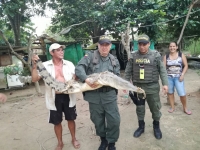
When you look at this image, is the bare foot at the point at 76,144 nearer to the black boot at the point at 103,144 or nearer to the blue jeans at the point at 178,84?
the black boot at the point at 103,144

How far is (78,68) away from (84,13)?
25.4ft

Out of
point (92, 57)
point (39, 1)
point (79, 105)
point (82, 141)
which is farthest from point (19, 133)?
point (39, 1)

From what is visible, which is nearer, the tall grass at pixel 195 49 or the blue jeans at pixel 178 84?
the blue jeans at pixel 178 84

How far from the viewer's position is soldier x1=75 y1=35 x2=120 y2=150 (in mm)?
2607

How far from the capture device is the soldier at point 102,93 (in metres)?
2.61

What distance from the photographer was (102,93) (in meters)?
2.61

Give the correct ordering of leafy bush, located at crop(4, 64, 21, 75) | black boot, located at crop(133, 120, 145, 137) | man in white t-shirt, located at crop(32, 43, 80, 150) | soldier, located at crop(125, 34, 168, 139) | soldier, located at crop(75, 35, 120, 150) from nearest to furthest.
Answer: soldier, located at crop(75, 35, 120, 150), man in white t-shirt, located at crop(32, 43, 80, 150), soldier, located at crop(125, 34, 168, 139), black boot, located at crop(133, 120, 145, 137), leafy bush, located at crop(4, 64, 21, 75)

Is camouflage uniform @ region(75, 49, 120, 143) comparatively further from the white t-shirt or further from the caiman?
the white t-shirt

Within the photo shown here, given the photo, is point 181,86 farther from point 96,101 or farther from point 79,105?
point 79,105

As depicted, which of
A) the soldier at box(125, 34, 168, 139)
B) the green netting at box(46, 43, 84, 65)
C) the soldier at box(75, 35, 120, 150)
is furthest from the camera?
the green netting at box(46, 43, 84, 65)

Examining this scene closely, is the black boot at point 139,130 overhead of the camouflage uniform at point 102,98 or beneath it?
beneath

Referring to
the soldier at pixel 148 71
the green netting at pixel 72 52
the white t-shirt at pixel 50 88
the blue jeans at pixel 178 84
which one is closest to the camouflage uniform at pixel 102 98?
the white t-shirt at pixel 50 88

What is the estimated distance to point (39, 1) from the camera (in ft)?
30.0

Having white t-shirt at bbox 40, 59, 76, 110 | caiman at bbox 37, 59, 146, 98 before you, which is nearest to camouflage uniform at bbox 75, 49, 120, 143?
caiman at bbox 37, 59, 146, 98
